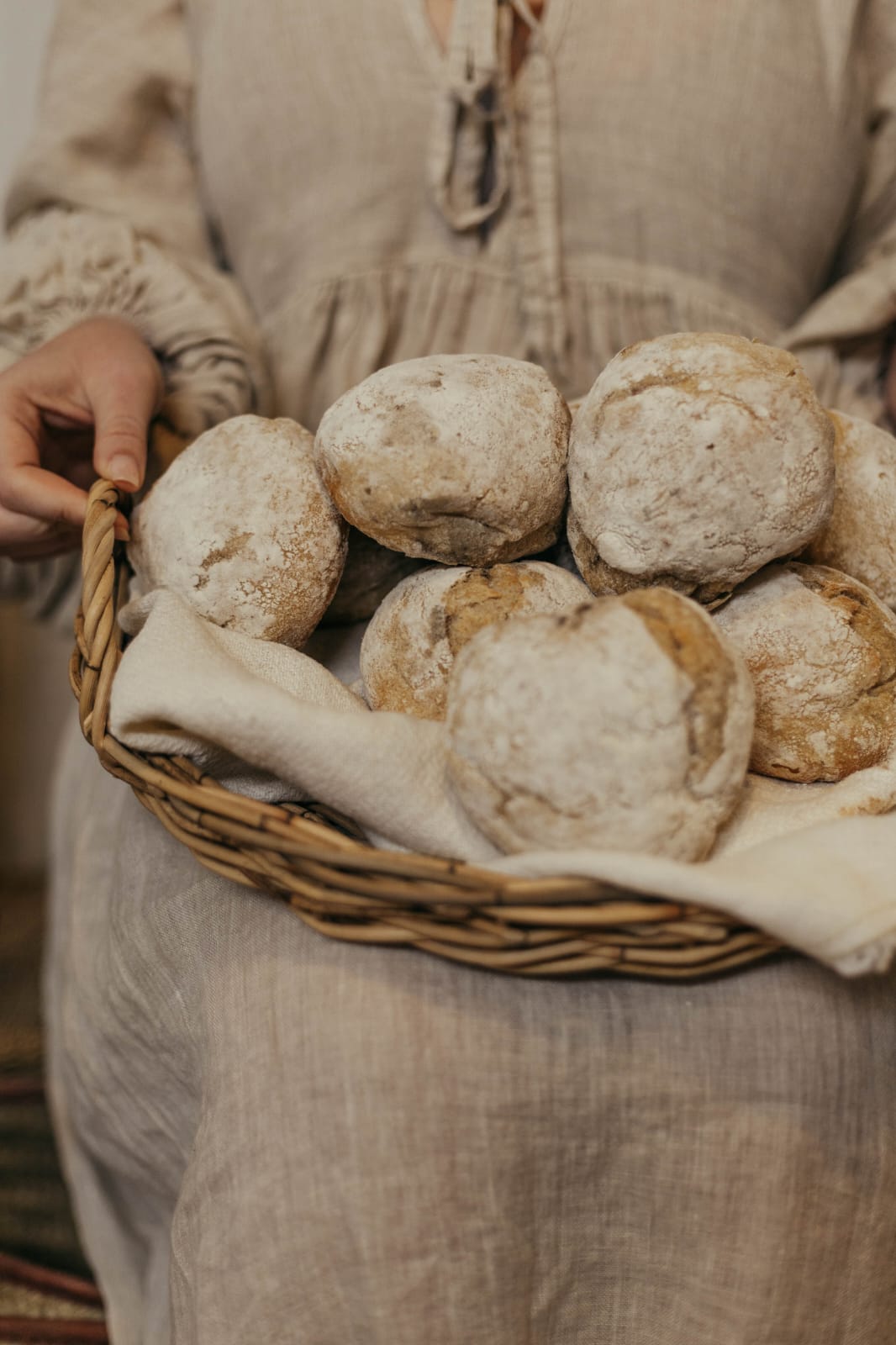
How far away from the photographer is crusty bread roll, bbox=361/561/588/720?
692 millimetres

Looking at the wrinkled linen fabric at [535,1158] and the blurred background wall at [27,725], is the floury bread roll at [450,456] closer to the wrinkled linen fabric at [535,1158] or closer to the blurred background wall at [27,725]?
the wrinkled linen fabric at [535,1158]

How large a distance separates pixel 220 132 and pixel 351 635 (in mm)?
627

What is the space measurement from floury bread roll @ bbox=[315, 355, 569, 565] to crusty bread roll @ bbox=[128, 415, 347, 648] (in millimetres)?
32

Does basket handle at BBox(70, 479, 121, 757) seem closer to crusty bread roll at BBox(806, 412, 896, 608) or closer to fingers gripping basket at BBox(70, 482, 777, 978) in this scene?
fingers gripping basket at BBox(70, 482, 777, 978)

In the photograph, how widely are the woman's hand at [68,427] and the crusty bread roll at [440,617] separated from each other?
0.21 metres

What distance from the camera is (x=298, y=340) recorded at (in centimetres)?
112

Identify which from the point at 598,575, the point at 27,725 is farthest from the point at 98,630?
the point at 27,725

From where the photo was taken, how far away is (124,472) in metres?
0.76

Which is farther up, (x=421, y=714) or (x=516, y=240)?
(x=516, y=240)

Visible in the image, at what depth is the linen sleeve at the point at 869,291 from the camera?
108 cm

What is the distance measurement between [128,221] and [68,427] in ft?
1.18

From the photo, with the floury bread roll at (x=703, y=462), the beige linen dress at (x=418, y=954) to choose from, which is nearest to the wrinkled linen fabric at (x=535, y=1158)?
the beige linen dress at (x=418, y=954)

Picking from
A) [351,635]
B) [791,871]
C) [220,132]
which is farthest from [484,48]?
[791,871]

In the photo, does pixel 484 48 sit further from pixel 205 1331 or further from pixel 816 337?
pixel 205 1331
